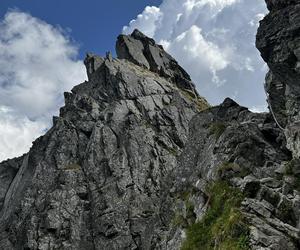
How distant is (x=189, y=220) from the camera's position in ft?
134

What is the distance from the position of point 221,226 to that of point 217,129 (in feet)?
72.5

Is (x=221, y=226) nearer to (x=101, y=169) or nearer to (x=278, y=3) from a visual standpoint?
(x=278, y=3)

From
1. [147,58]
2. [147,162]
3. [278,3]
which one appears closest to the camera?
[278,3]

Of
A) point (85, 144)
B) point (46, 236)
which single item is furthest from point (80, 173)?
point (46, 236)

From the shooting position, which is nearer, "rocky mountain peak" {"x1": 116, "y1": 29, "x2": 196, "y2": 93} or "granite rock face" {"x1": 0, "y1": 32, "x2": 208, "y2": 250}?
"granite rock face" {"x1": 0, "y1": 32, "x2": 208, "y2": 250}

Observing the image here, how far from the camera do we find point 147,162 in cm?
8094

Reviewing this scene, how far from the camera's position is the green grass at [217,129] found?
50575 mm

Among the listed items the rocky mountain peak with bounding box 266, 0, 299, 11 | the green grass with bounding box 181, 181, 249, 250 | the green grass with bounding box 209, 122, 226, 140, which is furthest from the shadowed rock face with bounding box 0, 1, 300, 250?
the green grass with bounding box 181, 181, 249, 250

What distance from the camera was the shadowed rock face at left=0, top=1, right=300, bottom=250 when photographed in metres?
39.0

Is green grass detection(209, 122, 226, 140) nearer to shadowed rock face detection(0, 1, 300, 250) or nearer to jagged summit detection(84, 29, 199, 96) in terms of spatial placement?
shadowed rock face detection(0, 1, 300, 250)

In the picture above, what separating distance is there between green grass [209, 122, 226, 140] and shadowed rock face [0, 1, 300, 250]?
0.21m

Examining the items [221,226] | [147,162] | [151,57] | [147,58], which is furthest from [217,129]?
[147,58]

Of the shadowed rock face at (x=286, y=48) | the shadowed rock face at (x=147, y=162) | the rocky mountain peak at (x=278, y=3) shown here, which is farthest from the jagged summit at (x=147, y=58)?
the shadowed rock face at (x=286, y=48)

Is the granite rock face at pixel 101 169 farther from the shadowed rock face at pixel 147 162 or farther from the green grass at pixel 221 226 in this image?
the green grass at pixel 221 226
